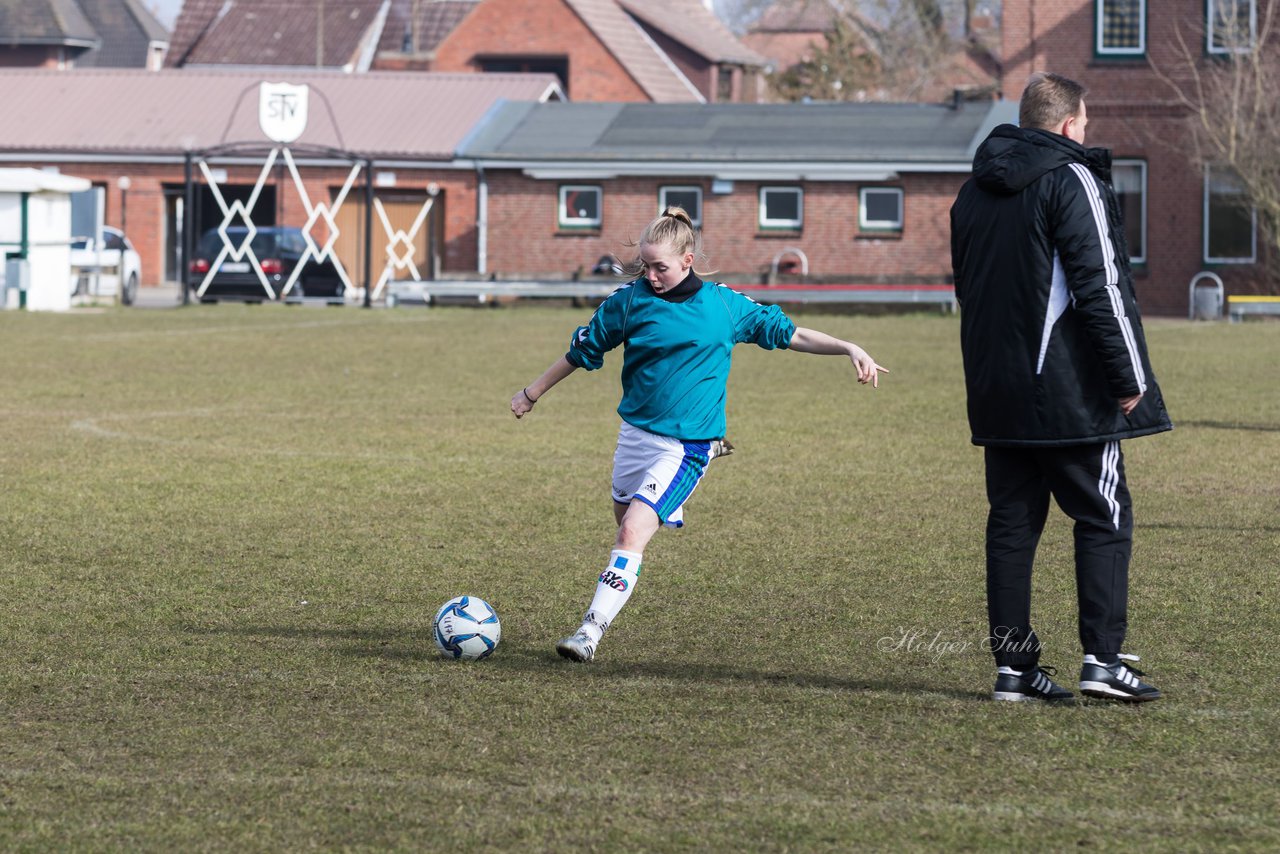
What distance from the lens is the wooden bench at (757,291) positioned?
3656cm

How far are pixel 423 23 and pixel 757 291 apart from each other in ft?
140

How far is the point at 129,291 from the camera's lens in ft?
133

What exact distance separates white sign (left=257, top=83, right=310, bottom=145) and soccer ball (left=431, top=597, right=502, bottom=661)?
118 ft

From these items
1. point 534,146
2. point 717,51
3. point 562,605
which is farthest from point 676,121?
point 562,605

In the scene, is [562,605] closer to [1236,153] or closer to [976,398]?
[976,398]

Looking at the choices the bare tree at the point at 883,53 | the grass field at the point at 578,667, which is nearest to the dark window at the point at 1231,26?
the bare tree at the point at 883,53

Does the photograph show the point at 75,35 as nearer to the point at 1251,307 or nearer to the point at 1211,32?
the point at 1211,32

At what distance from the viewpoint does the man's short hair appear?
19.8 ft

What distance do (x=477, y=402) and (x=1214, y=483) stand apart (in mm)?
7851

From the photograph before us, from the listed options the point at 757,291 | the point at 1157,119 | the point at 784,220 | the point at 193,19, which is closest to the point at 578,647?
the point at 757,291

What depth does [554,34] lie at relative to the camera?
6216 centimetres

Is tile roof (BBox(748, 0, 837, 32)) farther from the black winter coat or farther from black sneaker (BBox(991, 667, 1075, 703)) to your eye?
black sneaker (BBox(991, 667, 1075, 703))

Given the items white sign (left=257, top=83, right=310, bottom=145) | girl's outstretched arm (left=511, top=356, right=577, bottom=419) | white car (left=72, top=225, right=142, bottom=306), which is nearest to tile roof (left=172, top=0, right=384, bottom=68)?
white sign (left=257, top=83, right=310, bottom=145)

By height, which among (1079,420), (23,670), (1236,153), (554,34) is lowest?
(23,670)
